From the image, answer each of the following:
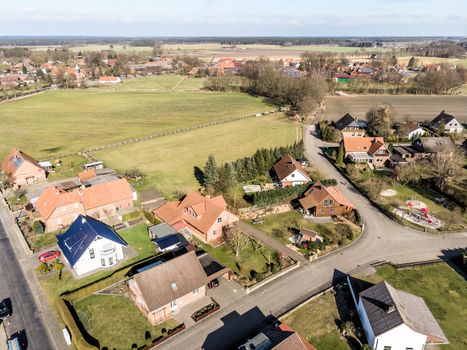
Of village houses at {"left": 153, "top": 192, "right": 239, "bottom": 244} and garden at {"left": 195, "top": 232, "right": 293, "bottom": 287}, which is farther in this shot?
village houses at {"left": 153, "top": 192, "right": 239, "bottom": 244}

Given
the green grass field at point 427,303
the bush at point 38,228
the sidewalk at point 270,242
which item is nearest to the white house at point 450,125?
the green grass field at point 427,303

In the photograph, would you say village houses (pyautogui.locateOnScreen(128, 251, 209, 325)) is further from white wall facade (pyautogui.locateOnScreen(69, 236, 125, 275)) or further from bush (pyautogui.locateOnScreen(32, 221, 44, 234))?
bush (pyautogui.locateOnScreen(32, 221, 44, 234))

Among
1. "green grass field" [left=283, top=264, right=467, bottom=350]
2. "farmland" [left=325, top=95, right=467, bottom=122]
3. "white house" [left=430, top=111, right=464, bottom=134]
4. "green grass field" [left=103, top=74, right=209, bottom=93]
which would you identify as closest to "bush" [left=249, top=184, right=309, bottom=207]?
"green grass field" [left=283, top=264, right=467, bottom=350]

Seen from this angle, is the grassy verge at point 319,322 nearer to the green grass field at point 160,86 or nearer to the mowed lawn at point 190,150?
the mowed lawn at point 190,150

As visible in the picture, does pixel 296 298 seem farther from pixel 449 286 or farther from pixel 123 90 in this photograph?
pixel 123 90

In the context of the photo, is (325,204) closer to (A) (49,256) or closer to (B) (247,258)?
(B) (247,258)
